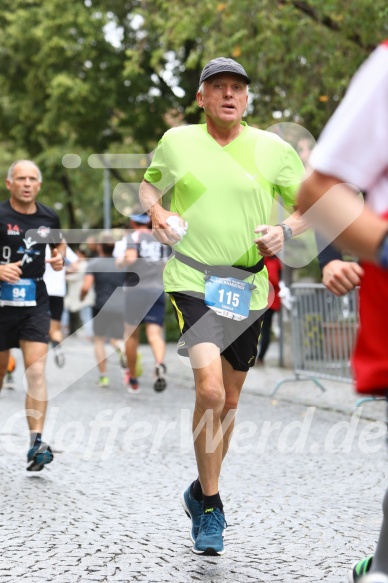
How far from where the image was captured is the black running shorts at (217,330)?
15.7 feet

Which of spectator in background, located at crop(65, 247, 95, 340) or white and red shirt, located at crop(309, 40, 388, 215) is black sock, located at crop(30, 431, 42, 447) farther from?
spectator in background, located at crop(65, 247, 95, 340)

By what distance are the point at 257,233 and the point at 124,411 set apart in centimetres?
625

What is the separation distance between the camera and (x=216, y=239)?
4828 mm

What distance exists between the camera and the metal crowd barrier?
457 inches

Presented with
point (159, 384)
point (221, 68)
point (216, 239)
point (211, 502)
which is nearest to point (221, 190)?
point (216, 239)

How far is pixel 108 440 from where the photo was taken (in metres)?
8.73

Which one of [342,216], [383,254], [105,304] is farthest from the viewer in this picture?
[105,304]

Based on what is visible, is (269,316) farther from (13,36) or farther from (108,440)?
(13,36)

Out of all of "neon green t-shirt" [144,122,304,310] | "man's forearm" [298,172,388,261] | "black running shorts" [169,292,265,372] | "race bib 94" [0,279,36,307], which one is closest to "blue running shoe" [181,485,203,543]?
"black running shorts" [169,292,265,372]

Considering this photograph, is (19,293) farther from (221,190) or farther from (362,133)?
(362,133)

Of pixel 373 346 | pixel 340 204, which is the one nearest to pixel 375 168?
pixel 340 204

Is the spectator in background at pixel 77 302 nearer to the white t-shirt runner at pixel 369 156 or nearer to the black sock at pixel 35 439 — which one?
the black sock at pixel 35 439

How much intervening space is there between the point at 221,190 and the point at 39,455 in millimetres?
2536

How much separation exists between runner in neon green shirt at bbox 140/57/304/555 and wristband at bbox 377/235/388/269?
7.66 feet
